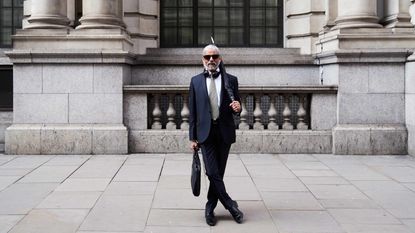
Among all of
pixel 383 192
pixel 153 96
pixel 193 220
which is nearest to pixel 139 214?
pixel 193 220

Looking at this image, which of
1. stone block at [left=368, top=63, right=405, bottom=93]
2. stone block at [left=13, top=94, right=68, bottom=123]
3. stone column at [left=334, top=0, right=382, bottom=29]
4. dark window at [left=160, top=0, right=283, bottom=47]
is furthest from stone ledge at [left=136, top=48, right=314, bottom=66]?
stone block at [left=13, top=94, right=68, bottom=123]

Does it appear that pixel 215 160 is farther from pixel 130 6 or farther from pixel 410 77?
pixel 130 6

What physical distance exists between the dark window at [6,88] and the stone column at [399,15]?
30.6 feet

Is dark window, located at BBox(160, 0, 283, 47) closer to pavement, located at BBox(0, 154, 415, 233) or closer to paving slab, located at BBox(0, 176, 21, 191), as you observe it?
pavement, located at BBox(0, 154, 415, 233)

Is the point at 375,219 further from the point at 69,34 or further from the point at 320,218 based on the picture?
the point at 69,34

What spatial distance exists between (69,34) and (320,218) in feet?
25.9

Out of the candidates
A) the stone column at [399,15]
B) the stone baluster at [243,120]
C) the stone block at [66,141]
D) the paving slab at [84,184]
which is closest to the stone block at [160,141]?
the stone block at [66,141]

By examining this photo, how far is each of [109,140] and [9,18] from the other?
533cm

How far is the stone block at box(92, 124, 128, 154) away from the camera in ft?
39.1

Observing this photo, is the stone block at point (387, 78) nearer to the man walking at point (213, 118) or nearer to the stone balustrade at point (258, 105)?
the stone balustrade at point (258, 105)

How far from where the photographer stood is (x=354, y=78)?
12.2 metres

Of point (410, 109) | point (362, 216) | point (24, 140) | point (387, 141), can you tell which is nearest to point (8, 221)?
point (362, 216)

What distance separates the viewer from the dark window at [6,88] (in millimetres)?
13688

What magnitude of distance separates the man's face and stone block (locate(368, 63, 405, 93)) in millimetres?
6720
